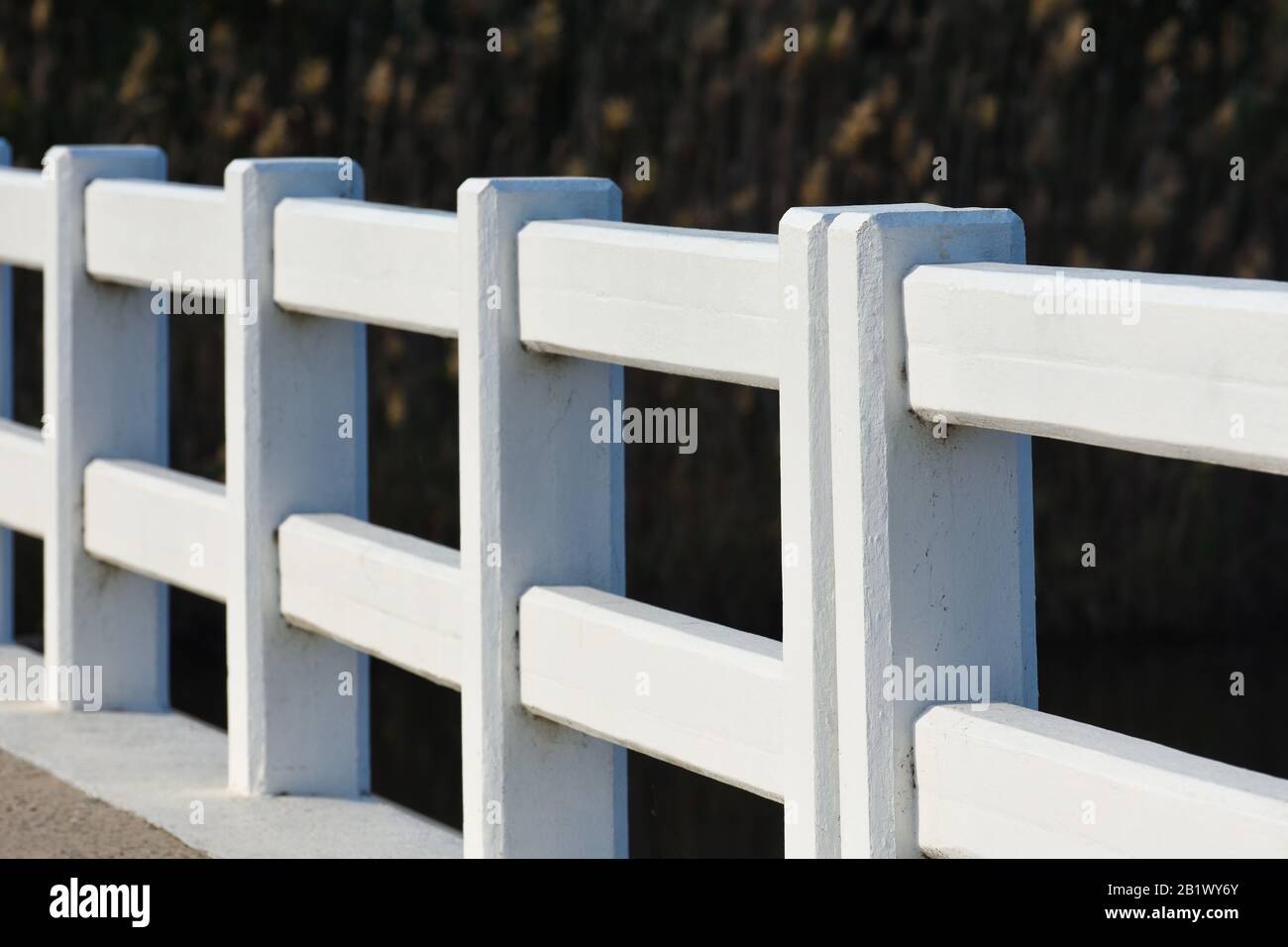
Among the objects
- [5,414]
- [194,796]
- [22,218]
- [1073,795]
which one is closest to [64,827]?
[194,796]

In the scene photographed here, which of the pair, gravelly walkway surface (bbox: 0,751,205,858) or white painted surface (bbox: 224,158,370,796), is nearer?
gravelly walkway surface (bbox: 0,751,205,858)

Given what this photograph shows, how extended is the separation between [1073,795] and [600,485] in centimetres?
120

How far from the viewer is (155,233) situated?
15.7ft

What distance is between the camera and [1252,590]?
10.5 metres

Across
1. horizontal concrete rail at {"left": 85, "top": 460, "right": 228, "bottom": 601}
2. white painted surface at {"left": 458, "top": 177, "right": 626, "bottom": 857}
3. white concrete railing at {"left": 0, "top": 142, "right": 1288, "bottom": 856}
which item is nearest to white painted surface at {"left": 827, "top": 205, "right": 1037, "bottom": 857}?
white concrete railing at {"left": 0, "top": 142, "right": 1288, "bottom": 856}

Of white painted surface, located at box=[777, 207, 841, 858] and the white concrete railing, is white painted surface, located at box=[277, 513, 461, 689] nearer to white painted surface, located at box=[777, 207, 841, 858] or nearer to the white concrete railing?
the white concrete railing

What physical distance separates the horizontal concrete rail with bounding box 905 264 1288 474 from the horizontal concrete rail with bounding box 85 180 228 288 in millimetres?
2023

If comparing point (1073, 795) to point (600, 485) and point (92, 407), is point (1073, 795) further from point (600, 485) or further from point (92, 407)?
point (92, 407)

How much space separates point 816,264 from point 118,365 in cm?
268

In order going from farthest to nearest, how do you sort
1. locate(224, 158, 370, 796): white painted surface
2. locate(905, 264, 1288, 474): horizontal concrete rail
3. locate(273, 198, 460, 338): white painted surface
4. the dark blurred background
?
the dark blurred background → locate(224, 158, 370, 796): white painted surface → locate(273, 198, 460, 338): white painted surface → locate(905, 264, 1288, 474): horizontal concrete rail

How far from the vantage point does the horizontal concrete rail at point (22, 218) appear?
17.8 ft

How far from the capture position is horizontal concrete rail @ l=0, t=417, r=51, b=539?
5406mm

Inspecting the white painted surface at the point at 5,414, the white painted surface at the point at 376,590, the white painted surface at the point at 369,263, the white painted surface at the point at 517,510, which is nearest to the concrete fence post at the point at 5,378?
the white painted surface at the point at 5,414
